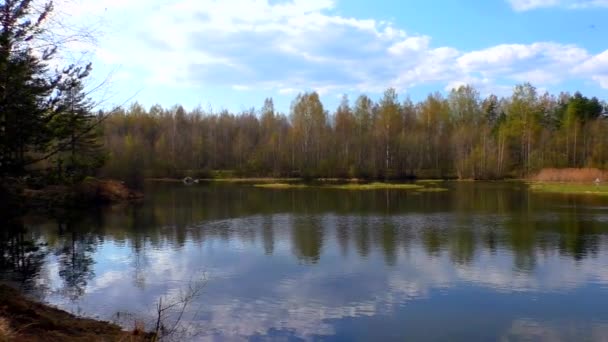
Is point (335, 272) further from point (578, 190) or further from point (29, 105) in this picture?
point (578, 190)

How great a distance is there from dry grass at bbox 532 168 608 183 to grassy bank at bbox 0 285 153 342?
54.9 meters

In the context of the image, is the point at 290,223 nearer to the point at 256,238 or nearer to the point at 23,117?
the point at 256,238

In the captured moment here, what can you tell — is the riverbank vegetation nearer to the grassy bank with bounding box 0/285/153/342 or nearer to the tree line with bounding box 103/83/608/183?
the grassy bank with bounding box 0/285/153/342

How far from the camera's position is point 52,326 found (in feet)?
27.7

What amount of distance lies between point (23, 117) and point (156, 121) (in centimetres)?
8781

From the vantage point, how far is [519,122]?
7025 cm

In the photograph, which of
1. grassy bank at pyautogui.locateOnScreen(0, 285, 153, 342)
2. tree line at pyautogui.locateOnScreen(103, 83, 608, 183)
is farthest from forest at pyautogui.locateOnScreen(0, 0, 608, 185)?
grassy bank at pyautogui.locateOnScreen(0, 285, 153, 342)

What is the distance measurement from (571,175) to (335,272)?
49.6 metres

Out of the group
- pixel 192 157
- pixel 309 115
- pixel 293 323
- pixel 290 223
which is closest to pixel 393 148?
pixel 309 115

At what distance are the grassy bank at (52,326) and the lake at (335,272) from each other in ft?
3.34

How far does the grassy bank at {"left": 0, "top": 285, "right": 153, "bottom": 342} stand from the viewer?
7.55 meters

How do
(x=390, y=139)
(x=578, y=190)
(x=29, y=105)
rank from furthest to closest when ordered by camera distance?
(x=390, y=139) < (x=578, y=190) < (x=29, y=105)

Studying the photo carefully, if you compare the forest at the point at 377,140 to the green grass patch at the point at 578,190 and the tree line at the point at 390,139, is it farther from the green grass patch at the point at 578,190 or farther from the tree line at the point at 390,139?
the green grass patch at the point at 578,190

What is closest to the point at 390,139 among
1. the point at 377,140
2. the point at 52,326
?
the point at 377,140
